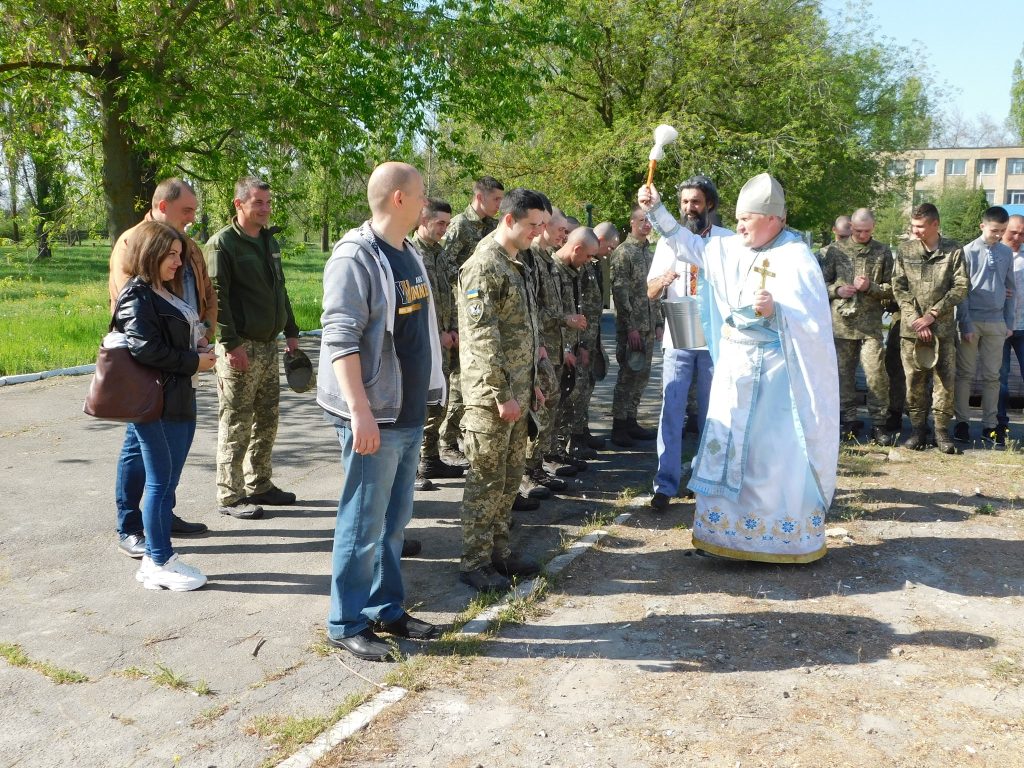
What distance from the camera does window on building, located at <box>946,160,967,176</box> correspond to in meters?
92.8

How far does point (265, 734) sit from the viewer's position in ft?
11.0

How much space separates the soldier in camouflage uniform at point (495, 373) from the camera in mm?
4668

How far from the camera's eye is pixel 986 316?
860 centimetres

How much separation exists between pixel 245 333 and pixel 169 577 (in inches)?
70.9

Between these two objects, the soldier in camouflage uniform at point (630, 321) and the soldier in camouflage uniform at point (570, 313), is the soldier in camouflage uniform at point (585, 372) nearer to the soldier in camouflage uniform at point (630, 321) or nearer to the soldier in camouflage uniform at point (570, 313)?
the soldier in camouflage uniform at point (570, 313)

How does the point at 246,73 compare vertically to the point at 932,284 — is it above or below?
above

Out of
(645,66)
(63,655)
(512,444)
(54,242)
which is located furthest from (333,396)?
(645,66)

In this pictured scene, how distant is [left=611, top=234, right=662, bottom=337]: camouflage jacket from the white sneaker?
4.91 m

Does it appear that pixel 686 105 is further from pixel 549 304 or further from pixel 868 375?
pixel 549 304

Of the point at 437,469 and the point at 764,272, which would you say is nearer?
the point at 764,272

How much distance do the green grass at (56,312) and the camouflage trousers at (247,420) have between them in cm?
389

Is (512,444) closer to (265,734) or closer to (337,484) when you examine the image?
(265,734)

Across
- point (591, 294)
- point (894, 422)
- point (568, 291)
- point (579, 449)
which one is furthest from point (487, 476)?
point (894, 422)

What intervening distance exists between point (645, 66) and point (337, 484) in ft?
60.1
